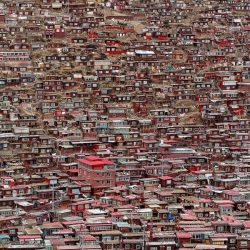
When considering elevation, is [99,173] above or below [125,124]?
below

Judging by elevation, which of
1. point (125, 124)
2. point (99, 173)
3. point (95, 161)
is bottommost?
point (99, 173)

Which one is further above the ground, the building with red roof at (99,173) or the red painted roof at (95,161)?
the red painted roof at (95,161)

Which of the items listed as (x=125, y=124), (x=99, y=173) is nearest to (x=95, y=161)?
(x=99, y=173)

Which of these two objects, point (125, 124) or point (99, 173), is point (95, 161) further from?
point (125, 124)

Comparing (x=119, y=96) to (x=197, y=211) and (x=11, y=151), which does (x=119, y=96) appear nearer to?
(x=11, y=151)

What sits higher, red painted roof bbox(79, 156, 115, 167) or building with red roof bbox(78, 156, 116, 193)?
red painted roof bbox(79, 156, 115, 167)

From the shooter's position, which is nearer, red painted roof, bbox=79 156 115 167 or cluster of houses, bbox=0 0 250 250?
cluster of houses, bbox=0 0 250 250

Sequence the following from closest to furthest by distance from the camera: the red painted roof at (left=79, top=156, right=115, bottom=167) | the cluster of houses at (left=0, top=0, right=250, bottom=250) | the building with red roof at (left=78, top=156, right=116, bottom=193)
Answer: the cluster of houses at (left=0, top=0, right=250, bottom=250) → the building with red roof at (left=78, top=156, right=116, bottom=193) → the red painted roof at (left=79, top=156, right=115, bottom=167)

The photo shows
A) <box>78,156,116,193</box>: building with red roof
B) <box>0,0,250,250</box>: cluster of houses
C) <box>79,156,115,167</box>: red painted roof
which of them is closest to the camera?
<box>0,0,250,250</box>: cluster of houses
